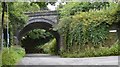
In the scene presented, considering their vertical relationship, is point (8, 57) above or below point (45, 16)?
above

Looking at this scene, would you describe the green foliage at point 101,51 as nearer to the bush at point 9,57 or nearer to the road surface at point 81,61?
the road surface at point 81,61

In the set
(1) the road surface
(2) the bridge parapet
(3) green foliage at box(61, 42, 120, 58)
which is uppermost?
(1) the road surface

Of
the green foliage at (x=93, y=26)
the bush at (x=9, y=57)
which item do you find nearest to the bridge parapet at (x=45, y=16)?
the green foliage at (x=93, y=26)

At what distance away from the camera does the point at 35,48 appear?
45281 mm

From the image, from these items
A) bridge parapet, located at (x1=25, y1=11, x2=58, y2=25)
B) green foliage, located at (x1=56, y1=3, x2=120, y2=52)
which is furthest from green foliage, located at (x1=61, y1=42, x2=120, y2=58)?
bridge parapet, located at (x1=25, y1=11, x2=58, y2=25)

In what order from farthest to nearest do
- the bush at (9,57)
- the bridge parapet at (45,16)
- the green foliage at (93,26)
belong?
1. the bridge parapet at (45,16)
2. the green foliage at (93,26)
3. the bush at (9,57)

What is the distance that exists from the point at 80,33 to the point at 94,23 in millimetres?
1021

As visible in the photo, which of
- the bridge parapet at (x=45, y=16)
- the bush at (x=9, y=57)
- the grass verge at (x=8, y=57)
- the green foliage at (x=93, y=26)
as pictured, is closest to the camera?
the grass verge at (x=8, y=57)

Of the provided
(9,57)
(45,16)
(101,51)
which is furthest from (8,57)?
(45,16)

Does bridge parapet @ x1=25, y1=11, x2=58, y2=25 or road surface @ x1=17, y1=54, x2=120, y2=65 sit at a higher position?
road surface @ x1=17, y1=54, x2=120, y2=65

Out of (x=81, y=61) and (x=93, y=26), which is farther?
(x=93, y=26)

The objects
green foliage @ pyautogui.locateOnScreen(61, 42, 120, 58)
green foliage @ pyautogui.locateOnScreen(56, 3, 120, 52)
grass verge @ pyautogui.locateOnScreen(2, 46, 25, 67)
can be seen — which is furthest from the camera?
green foliage @ pyautogui.locateOnScreen(56, 3, 120, 52)

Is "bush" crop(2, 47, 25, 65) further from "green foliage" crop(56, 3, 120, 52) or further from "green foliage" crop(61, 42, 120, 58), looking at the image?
"green foliage" crop(56, 3, 120, 52)

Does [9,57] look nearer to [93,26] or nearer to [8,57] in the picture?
[8,57]
